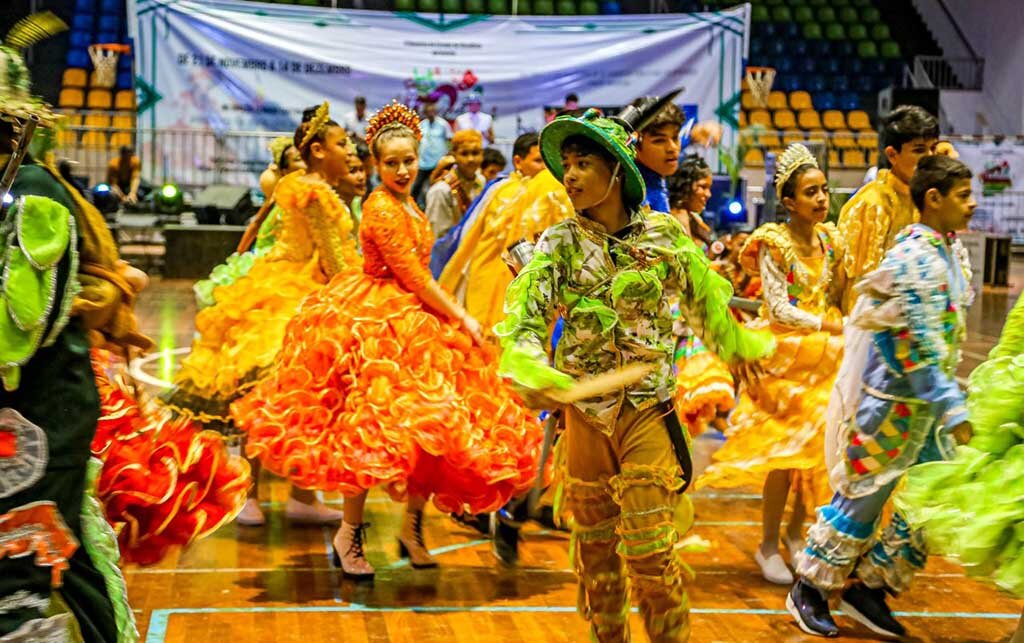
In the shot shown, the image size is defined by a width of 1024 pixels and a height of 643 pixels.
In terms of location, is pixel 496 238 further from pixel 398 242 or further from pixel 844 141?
pixel 844 141

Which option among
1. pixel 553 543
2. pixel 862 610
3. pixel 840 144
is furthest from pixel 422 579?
pixel 840 144

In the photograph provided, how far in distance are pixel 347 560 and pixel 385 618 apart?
58 cm

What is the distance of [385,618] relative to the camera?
529 cm

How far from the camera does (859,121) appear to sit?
23812 mm

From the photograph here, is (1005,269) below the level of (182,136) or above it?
below

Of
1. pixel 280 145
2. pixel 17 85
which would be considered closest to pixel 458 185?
pixel 280 145

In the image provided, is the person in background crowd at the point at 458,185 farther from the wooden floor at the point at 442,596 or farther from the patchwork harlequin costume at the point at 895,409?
the patchwork harlequin costume at the point at 895,409

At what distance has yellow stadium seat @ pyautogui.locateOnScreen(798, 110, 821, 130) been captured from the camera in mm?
Result: 23516

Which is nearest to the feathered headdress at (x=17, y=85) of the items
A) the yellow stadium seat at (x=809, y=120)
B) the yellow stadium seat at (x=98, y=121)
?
the yellow stadium seat at (x=98, y=121)

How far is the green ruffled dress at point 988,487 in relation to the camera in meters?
3.61

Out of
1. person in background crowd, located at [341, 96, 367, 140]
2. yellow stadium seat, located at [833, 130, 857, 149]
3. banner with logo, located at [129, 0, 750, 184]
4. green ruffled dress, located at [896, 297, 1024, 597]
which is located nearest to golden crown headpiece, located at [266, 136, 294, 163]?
green ruffled dress, located at [896, 297, 1024, 597]

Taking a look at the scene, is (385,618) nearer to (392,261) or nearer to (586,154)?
(392,261)

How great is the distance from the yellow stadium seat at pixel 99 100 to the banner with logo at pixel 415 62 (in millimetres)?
2949

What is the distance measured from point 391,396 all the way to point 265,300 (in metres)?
1.60
